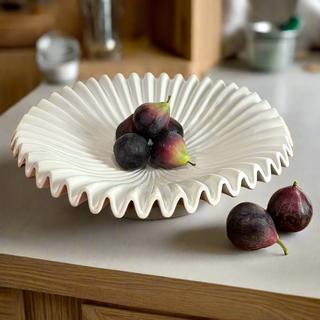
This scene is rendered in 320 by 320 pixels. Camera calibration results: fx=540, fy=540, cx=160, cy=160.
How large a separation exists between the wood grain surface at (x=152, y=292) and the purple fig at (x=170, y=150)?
0.15m

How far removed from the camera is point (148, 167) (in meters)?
0.67

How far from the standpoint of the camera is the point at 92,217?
66cm

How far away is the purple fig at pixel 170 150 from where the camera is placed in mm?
640

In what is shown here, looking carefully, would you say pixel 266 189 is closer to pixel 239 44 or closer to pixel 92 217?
pixel 92 217

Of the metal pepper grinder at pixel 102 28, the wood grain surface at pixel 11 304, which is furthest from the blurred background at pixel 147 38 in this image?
the wood grain surface at pixel 11 304

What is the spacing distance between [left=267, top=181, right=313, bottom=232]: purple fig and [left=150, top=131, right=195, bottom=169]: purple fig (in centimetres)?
12

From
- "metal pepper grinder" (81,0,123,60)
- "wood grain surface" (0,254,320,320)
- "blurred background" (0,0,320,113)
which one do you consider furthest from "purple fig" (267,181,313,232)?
"metal pepper grinder" (81,0,123,60)

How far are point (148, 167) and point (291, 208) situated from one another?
182 millimetres

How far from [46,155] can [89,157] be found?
3.0 inches

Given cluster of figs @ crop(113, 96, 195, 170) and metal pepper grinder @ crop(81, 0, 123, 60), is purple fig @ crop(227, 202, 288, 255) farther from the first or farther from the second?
metal pepper grinder @ crop(81, 0, 123, 60)

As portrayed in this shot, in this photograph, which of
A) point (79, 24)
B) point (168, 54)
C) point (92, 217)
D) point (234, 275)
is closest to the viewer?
point (234, 275)

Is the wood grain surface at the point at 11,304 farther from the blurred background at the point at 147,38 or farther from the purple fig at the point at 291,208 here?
the blurred background at the point at 147,38

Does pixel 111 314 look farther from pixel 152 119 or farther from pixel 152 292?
pixel 152 119

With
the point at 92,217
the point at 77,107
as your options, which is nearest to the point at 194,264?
the point at 92,217
